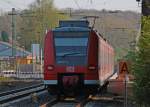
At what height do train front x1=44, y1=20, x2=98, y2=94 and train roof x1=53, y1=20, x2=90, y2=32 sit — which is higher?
train roof x1=53, y1=20, x2=90, y2=32

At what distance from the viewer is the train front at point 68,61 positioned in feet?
84.8

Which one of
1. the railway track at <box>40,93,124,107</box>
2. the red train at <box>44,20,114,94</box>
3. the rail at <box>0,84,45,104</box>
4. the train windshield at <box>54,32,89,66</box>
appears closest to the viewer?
the railway track at <box>40,93,124,107</box>

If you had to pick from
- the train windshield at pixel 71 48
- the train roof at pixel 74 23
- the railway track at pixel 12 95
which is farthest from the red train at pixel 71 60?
the railway track at pixel 12 95

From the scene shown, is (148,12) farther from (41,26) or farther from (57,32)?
(41,26)

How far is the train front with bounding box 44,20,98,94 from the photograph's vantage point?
25844 millimetres

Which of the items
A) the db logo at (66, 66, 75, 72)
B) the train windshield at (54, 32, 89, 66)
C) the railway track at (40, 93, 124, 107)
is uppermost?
the train windshield at (54, 32, 89, 66)

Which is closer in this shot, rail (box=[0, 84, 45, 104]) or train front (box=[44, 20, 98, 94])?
train front (box=[44, 20, 98, 94])

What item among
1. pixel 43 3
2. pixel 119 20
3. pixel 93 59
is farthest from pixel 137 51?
pixel 119 20

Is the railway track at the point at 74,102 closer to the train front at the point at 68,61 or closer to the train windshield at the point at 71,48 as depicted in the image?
the train front at the point at 68,61

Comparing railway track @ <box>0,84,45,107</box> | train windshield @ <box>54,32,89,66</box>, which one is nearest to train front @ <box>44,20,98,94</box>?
train windshield @ <box>54,32,89,66</box>

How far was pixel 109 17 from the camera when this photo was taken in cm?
13775

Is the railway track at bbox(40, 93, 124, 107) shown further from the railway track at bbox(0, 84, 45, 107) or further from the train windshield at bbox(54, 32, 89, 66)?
the railway track at bbox(0, 84, 45, 107)

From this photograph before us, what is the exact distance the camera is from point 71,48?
2619 cm

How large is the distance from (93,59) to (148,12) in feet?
10.8
